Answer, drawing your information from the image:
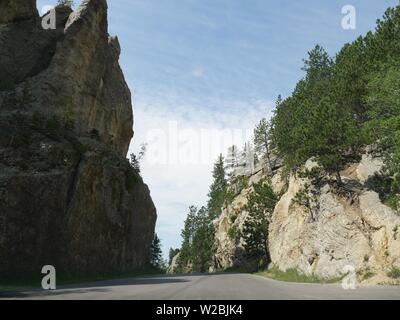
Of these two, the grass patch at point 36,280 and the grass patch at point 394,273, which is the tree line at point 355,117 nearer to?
the grass patch at point 394,273

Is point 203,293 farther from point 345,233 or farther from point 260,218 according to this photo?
point 260,218

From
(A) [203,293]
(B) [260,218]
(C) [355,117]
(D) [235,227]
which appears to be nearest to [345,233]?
(C) [355,117]

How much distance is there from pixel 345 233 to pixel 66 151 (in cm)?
2291

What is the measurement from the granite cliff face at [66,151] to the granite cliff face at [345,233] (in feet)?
57.3

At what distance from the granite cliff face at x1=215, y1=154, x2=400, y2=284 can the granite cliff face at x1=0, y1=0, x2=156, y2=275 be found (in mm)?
17480

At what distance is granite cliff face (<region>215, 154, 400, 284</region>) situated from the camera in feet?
98.1

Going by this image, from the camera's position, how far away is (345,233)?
34.4 metres

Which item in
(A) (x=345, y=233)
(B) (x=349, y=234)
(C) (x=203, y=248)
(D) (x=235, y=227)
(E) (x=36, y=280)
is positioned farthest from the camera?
(C) (x=203, y=248)

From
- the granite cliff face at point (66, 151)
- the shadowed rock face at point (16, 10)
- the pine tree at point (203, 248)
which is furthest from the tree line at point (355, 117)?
the pine tree at point (203, 248)

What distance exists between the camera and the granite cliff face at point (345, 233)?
29.9 metres

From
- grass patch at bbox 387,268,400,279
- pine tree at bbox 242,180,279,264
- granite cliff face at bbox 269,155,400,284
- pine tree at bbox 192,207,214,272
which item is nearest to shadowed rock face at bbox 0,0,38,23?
granite cliff face at bbox 269,155,400,284
